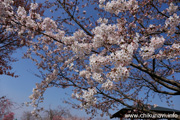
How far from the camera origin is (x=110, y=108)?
6.52m

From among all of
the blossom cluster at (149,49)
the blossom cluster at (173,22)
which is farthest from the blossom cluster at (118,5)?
the blossom cluster at (149,49)

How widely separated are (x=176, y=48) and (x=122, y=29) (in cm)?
151

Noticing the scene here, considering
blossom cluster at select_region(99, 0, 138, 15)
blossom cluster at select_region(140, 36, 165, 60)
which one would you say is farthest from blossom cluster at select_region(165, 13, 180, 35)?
blossom cluster at select_region(99, 0, 138, 15)

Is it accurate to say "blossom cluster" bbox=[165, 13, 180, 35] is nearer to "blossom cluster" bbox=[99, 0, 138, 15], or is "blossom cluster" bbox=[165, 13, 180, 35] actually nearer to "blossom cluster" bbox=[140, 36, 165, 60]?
"blossom cluster" bbox=[140, 36, 165, 60]

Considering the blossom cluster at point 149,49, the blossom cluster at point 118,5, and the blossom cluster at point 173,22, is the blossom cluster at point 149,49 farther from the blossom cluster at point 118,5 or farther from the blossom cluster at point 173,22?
the blossom cluster at point 118,5

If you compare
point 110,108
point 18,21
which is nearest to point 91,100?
point 18,21

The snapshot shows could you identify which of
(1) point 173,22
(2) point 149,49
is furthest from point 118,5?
(2) point 149,49

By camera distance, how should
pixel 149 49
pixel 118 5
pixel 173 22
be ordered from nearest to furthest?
pixel 149 49, pixel 173 22, pixel 118 5

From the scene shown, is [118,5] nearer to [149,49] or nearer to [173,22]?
[173,22]

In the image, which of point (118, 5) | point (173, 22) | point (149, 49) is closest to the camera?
point (149, 49)

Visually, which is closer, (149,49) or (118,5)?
(149,49)

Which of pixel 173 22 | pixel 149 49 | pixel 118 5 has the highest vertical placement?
pixel 118 5

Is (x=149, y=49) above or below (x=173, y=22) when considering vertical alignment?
below

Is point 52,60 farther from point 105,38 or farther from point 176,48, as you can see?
point 176,48
